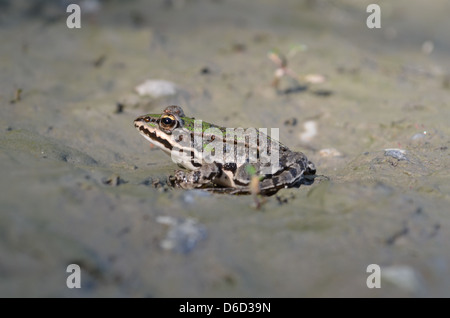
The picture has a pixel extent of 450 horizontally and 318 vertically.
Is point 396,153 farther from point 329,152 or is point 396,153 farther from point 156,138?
point 156,138

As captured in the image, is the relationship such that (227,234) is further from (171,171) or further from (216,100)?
(216,100)

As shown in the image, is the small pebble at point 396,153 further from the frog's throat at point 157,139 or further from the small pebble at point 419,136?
the frog's throat at point 157,139

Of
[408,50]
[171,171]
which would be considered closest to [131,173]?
[171,171]

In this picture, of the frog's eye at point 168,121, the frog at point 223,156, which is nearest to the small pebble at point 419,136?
the frog at point 223,156

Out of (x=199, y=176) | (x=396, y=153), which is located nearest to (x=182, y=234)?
(x=199, y=176)

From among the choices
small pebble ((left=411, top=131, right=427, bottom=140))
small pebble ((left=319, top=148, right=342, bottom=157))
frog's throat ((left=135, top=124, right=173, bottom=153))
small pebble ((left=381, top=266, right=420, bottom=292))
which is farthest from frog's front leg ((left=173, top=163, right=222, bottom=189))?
small pebble ((left=411, top=131, right=427, bottom=140))

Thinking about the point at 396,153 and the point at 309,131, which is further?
the point at 309,131

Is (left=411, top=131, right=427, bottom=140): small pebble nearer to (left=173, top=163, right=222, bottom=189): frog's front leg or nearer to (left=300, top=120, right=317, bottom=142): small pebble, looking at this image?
(left=300, top=120, right=317, bottom=142): small pebble
